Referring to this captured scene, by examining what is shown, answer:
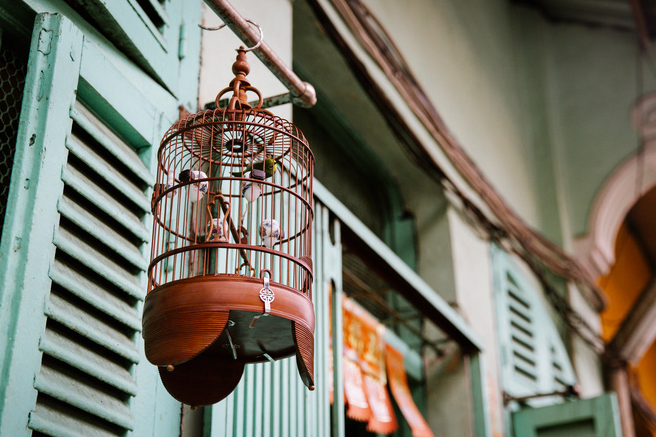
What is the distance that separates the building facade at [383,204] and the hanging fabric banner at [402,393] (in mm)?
48

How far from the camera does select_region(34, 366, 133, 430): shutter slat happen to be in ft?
6.75

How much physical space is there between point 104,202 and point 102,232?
0.28ft

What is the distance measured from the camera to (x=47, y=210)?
85.0 inches

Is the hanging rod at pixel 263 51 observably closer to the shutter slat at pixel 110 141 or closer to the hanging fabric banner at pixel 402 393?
the shutter slat at pixel 110 141

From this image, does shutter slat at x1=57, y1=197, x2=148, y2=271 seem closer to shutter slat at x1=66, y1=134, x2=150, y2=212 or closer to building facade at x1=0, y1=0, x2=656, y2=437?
building facade at x1=0, y1=0, x2=656, y2=437

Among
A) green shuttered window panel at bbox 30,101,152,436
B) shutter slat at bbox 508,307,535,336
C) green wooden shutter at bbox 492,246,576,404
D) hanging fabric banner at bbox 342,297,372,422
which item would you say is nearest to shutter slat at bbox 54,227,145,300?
green shuttered window panel at bbox 30,101,152,436

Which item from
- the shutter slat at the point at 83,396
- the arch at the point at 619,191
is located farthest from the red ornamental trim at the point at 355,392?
the arch at the point at 619,191

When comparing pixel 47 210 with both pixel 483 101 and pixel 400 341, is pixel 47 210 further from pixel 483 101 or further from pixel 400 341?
pixel 483 101

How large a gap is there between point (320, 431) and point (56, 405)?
1143mm

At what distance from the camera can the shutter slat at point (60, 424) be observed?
199 centimetres

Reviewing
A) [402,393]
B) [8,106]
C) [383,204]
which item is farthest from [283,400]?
[383,204]

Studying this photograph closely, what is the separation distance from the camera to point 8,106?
238 centimetres

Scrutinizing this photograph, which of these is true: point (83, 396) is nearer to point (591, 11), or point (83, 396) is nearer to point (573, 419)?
point (573, 419)

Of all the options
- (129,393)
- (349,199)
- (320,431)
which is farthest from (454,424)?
(129,393)
